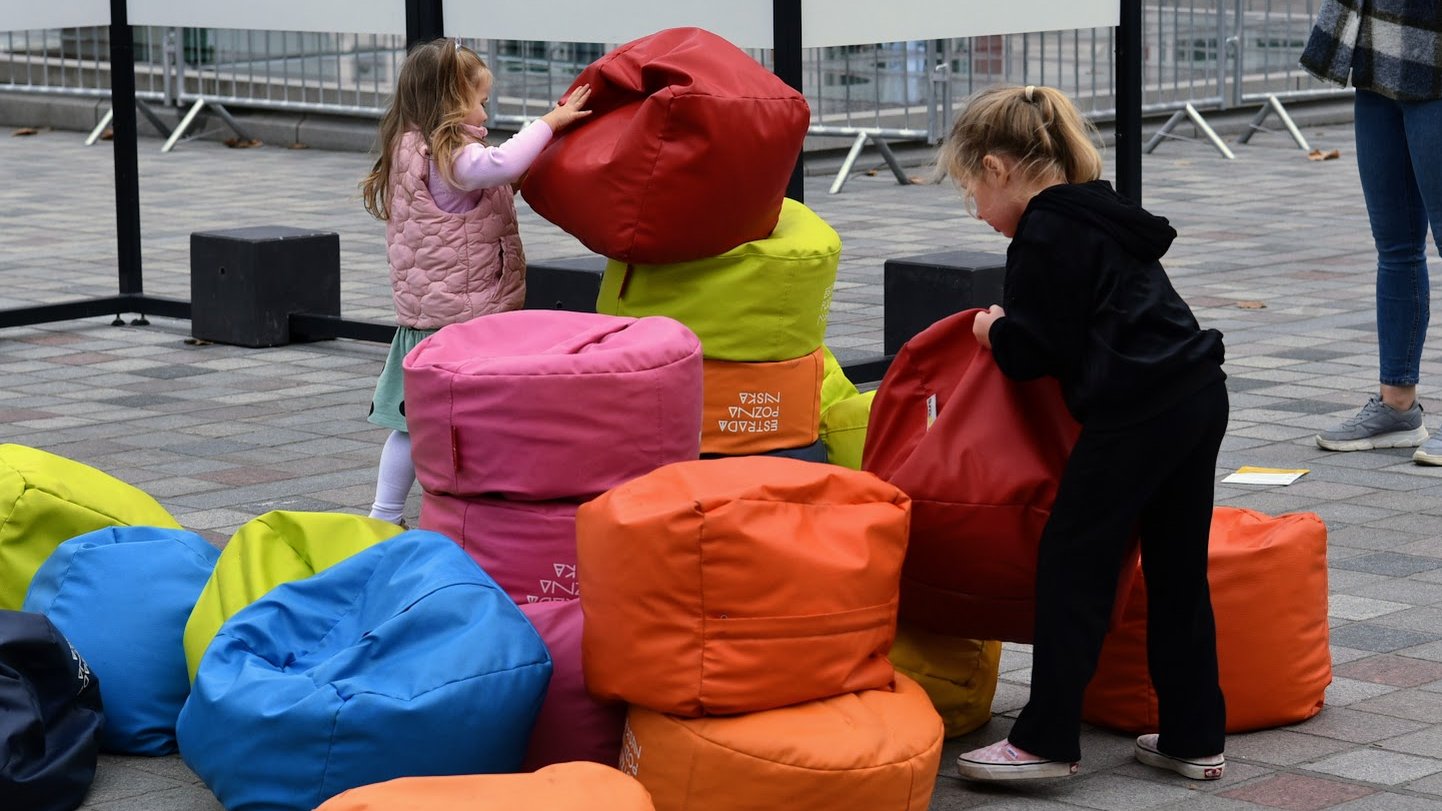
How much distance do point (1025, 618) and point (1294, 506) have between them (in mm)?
2258

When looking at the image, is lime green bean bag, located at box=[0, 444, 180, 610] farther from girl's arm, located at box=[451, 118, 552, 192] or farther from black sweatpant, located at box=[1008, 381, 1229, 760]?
black sweatpant, located at box=[1008, 381, 1229, 760]

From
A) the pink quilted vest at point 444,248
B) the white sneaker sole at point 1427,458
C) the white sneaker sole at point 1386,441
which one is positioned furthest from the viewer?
the white sneaker sole at point 1386,441

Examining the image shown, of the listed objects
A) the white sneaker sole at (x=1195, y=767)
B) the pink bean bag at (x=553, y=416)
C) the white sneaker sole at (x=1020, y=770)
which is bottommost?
the white sneaker sole at (x=1195, y=767)

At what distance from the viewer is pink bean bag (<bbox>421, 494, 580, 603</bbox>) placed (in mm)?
4121

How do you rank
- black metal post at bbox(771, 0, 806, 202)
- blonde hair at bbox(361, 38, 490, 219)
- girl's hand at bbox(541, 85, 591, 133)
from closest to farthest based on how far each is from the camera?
girl's hand at bbox(541, 85, 591, 133), blonde hair at bbox(361, 38, 490, 219), black metal post at bbox(771, 0, 806, 202)

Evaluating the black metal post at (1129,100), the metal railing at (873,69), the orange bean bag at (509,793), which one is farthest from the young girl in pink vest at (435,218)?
the metal railing at (873,69)

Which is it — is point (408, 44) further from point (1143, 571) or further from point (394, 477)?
point (1143, 571)

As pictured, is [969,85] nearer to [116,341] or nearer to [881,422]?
[116,341]

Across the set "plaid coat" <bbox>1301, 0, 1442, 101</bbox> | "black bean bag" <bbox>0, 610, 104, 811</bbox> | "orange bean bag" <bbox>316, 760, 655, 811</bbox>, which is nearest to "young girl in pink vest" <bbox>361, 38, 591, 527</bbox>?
"black bean bag" <bbox>0, 610, 104, 811</bbox>

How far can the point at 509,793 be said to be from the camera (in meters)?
3.17

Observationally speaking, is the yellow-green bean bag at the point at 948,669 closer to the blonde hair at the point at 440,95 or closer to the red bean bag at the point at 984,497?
the red bean bag at the point at 984,497

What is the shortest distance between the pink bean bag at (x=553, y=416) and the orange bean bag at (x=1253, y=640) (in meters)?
0.93

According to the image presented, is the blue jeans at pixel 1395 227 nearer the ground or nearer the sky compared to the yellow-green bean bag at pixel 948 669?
nearer the sky

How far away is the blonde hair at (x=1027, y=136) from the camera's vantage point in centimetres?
391
